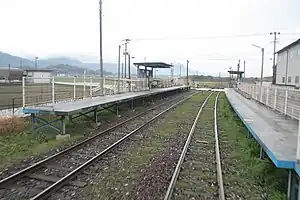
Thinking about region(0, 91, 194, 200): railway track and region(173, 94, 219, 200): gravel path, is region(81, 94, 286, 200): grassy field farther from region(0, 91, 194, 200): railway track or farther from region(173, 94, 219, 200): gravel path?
region(0, 91, 194, 200): railway track

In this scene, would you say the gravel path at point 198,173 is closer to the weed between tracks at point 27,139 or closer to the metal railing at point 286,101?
the metal railing at point 286,101

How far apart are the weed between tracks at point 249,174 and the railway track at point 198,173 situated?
0.65 ft

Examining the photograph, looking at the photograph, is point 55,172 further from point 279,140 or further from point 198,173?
point 279,140

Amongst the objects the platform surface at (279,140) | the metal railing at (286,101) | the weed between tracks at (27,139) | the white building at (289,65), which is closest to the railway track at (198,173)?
the platform surface at (279,140)

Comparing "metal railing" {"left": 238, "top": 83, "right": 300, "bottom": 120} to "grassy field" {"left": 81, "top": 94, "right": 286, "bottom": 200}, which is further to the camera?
"metal railing" {"left": 238, "top": 83, "right": 300, "bottom": 120}

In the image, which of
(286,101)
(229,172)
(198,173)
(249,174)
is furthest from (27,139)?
(286,101)

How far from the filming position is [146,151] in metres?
8.07

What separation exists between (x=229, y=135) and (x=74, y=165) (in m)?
6.27

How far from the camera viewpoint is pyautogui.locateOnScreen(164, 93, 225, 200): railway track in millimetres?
5145

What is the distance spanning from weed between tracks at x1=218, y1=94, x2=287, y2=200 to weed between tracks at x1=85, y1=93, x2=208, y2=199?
1.29 meters

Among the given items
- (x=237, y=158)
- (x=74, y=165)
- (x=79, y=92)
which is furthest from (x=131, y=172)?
(x=79, y=92)

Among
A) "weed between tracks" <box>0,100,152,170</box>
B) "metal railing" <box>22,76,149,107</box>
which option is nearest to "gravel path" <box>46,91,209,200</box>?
"weed between tracks" <box>0,100,152,170</box>

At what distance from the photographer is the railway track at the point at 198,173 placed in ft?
16.9

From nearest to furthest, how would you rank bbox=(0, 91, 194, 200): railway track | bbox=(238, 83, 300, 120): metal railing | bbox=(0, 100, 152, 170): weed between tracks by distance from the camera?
bbox=(0, 91, 194, 200): railway track, bbox=(0, 100, 152, 170): weed between tracks, bbox=(238, 83, 300, 120): metal railing
